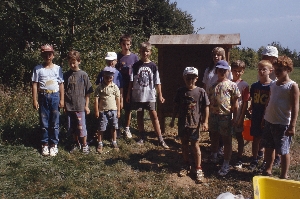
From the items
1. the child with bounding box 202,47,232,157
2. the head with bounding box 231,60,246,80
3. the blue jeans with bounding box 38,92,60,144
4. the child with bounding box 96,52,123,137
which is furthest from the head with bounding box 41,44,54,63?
the head with bounding box 231,60,246,80

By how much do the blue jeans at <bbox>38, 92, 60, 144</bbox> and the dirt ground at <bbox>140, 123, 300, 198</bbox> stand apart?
1647 mm

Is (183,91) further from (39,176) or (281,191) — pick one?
(39,176)

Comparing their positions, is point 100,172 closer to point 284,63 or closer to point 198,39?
point 284,63


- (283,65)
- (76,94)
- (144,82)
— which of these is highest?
(283,65)

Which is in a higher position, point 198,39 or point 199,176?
point 198,39

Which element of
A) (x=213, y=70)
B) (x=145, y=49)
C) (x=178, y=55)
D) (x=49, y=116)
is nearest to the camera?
(x=213, y=70)

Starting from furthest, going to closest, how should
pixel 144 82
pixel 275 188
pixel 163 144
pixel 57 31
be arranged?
1. pixel 57 31
2. pixel 163 144
3. pixel 144 82
4. pixel 275 188

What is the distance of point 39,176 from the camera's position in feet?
15.2

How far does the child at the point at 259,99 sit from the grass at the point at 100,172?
491 mm

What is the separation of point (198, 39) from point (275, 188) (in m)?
3.82

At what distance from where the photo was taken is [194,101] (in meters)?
4.70

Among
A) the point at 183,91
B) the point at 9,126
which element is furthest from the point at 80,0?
the point at 183,91

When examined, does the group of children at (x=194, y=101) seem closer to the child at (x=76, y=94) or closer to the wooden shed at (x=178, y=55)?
the child at (x=76, y=94)

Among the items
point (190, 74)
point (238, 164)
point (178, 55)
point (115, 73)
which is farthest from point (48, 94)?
point (238, 164)
